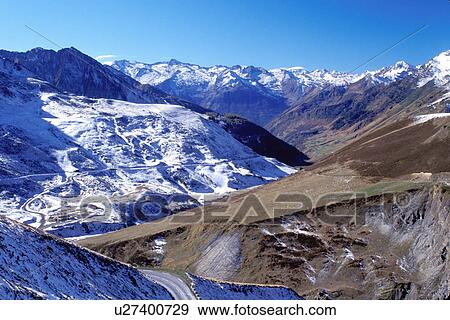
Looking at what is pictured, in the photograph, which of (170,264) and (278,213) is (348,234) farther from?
(170,264)

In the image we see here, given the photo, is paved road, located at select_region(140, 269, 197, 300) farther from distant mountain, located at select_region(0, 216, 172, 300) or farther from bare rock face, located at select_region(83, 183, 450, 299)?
bare rock face, located at select_region(83, 183, 450, 299)

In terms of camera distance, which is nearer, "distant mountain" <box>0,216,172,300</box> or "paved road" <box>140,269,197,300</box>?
"distant mountain" <box>0,216,172,300</box>

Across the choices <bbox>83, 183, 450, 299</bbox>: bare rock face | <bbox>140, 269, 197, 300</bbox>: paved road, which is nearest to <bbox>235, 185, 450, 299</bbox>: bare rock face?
<bbox>83, 183, 450, 299</bbox>: bare rock face

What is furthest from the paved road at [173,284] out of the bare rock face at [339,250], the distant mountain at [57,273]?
the bare rock face at [339,250]

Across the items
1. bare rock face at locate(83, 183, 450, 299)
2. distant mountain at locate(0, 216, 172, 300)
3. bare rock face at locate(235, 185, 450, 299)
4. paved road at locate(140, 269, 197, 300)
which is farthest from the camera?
bare rock face at locate(83, 183, 450, 299)

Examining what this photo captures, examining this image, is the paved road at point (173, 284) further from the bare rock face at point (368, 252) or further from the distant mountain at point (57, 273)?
the bare rock face at point (368, 252)

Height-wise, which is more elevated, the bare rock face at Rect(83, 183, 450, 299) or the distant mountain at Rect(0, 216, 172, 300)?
the distant mountain at Rect(0, 216, 172, 300)
